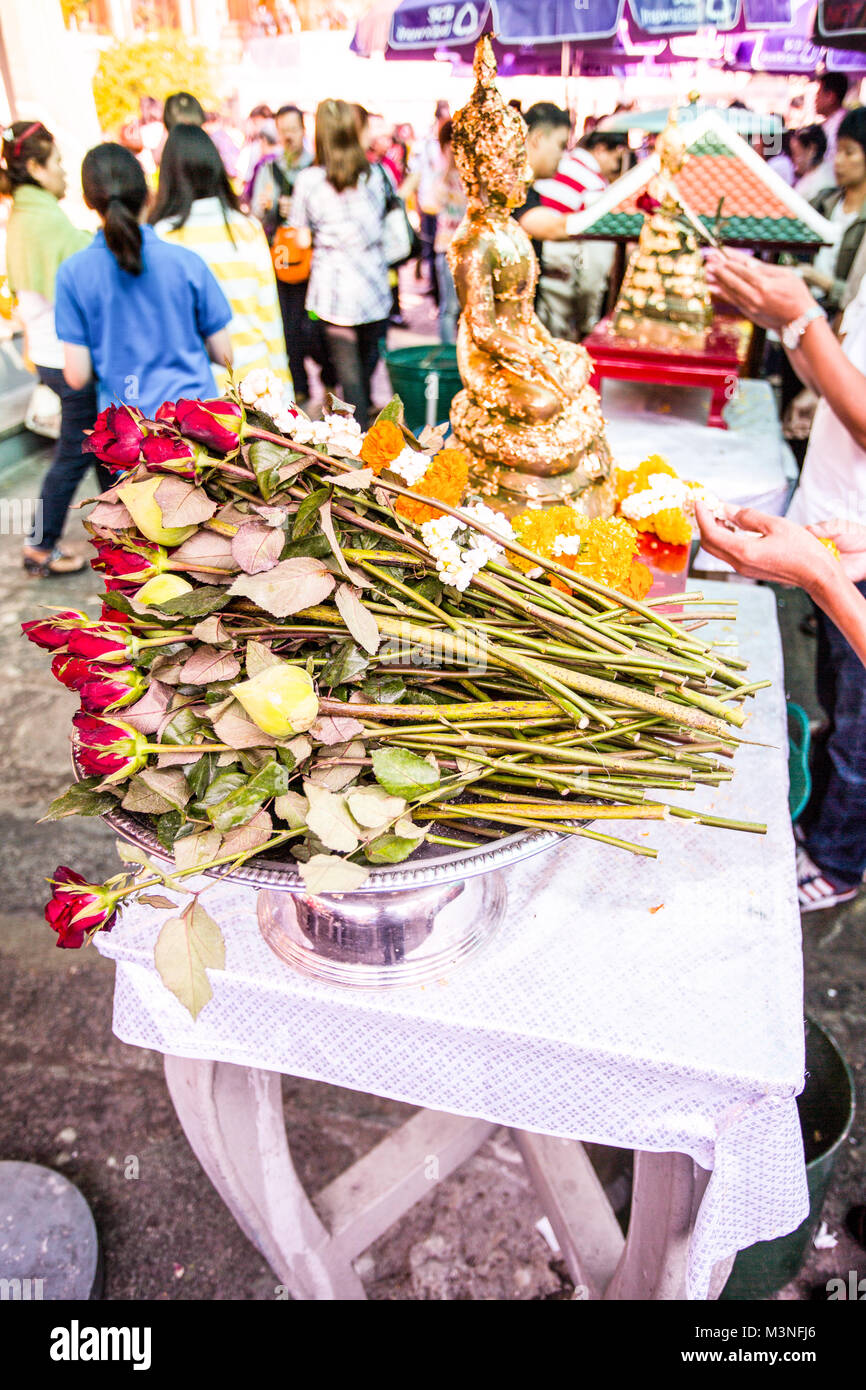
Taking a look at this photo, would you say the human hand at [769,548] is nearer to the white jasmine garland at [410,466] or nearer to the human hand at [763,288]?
the white jasmine garland at [410,466]

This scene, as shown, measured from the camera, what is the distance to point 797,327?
1943mm

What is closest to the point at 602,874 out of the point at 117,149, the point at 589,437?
the point at 589,437

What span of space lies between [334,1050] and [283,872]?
0.35 m

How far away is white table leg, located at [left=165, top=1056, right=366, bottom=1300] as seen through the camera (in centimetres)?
129

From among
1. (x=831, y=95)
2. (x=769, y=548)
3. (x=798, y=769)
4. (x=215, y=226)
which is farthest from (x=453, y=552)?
(x=831, y=95)

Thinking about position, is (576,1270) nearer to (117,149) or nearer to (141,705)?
(141,705)

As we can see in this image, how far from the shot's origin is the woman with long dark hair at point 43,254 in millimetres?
3443

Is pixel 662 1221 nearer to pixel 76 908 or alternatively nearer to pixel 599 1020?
pixel 599 1020

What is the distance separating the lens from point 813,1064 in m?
1.56

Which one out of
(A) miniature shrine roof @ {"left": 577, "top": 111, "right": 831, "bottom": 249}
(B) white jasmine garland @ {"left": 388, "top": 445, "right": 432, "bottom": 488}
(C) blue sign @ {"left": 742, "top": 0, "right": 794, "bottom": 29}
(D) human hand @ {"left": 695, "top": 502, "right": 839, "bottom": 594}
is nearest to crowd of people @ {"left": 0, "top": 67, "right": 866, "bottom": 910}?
(D) human hand @ {"left": 695, "top": 502, "right": 839, "bottom": 594}

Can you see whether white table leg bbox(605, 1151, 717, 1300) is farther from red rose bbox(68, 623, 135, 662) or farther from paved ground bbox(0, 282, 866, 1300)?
red rose bbox(68, 623, 135, 662)

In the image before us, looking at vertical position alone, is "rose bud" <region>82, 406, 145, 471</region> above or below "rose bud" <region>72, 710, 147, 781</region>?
above

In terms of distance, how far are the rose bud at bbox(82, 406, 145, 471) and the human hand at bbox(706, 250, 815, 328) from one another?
163cm

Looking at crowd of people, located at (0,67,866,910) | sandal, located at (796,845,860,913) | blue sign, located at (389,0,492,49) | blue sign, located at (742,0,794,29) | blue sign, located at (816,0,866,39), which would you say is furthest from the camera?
blue sign, located at (389,0,492,49)
